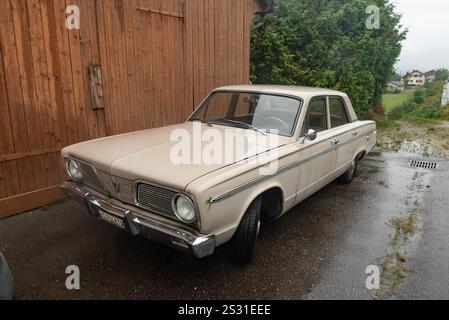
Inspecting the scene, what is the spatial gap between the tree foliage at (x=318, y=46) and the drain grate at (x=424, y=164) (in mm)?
3583

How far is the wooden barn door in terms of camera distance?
203 inches

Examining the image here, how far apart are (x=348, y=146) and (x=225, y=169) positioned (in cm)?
292

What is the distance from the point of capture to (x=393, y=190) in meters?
5.71

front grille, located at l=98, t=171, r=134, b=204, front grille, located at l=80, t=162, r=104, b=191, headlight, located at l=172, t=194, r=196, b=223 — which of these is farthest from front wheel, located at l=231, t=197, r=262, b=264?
front grille, located at l=80, t=162, r=104, b=191

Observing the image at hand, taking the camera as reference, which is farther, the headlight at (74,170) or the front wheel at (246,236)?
the headlight at (74,170)

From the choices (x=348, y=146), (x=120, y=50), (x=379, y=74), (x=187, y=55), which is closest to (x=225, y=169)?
(x=348, y=146)

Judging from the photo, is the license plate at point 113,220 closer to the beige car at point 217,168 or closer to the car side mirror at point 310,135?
the beige car at point 217,168

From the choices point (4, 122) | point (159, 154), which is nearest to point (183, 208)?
point (159, 154)

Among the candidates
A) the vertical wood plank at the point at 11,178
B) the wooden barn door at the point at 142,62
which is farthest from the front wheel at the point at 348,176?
the vertical wood plank at the point at 11,178

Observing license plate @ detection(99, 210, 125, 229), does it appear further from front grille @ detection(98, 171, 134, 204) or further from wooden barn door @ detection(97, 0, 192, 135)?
wooden barn door @ detection(97, 0, 192, 135)

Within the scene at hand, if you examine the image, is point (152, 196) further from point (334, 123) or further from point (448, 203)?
point (448, 203)

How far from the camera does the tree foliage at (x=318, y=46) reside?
32.0ft

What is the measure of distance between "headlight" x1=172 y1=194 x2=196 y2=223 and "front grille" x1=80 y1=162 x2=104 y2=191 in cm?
101

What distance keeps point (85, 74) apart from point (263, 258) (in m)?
3.54
